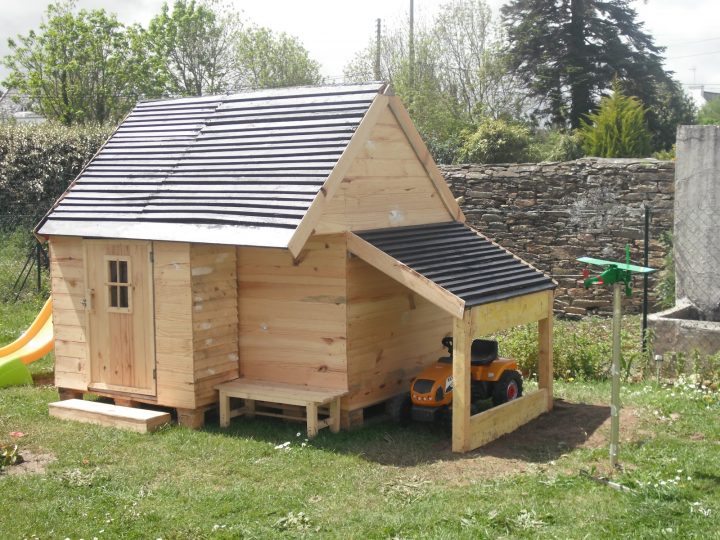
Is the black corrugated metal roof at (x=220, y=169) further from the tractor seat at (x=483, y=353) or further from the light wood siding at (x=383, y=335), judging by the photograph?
the tractor seat at (x=483, y=353)

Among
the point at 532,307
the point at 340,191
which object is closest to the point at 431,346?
the point at 532,307

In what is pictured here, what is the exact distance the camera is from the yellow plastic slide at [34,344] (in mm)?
10523

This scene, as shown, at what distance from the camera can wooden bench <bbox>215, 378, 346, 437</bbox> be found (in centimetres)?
766

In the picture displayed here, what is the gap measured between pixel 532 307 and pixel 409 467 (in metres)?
2.09

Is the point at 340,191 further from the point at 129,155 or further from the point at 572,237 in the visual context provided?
the point at 572,237

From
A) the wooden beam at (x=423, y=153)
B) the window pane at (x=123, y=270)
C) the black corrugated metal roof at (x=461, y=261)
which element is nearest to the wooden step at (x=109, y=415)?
the window pane at (x=123, y=270)

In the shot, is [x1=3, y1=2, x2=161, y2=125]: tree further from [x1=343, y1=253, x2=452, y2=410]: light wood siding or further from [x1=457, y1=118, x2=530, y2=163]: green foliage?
[x1=343, y1=253, x2=452, y2=410]: light wood siding

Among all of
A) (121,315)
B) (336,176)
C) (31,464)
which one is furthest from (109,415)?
Result: (336,176)

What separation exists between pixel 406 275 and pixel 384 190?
3.93 feet

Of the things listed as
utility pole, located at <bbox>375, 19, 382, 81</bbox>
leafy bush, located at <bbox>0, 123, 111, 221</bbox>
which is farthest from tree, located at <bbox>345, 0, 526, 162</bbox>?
leafy bush, located at <bbox>0, 123, 111, 221</bbox>

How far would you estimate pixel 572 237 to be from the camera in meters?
13.8

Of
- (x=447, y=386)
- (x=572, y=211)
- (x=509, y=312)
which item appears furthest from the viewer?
(x=572, y=211)

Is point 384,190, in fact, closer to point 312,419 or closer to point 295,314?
point 295,314

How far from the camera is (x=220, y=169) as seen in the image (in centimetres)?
838
